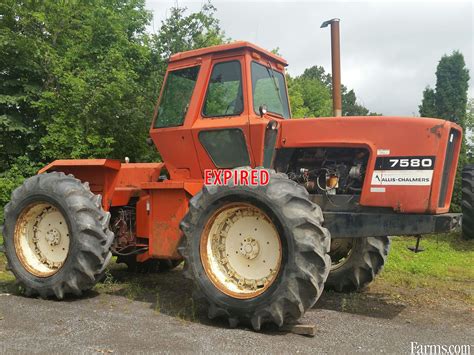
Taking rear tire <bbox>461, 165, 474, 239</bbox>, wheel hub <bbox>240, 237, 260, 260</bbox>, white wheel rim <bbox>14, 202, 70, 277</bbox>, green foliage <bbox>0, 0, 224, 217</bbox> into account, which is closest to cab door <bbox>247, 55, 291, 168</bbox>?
wheel hub <bbox>240, 237, 260, 260</bbox>

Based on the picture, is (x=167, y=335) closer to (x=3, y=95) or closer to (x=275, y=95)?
(x=275, y=95)

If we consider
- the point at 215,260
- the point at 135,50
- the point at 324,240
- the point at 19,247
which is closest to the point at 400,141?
the point at 324,240

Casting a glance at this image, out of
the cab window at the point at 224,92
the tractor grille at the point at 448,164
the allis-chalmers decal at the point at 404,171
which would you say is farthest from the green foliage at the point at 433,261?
the cab window at the point at 224,92

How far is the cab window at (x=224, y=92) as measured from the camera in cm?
563

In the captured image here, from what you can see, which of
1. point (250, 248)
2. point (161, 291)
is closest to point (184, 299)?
point (161, 291)

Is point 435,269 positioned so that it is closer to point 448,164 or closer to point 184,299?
point 448,164

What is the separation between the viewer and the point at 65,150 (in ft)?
42.1

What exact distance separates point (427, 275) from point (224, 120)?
4.67m

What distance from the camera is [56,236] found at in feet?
20.4

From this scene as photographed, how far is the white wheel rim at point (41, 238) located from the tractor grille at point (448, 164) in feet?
14.4

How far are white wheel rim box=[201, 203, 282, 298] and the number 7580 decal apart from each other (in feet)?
4.31

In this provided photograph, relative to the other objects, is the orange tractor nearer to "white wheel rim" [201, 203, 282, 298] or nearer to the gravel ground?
"white wheel rim" [201, 203, 282, 298]

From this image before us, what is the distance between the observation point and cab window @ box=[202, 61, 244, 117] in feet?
18.5

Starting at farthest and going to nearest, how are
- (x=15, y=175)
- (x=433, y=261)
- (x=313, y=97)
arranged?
1. (x=313, y=97)
2. (x=15, y=175)
3. (x=433, y=261)
